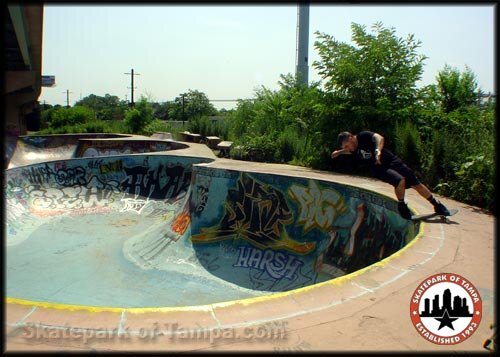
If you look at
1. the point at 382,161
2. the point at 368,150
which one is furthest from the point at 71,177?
the point at 382,161

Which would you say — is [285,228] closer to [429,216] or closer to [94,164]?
[429,216]

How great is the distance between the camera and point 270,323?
2949 millimetres

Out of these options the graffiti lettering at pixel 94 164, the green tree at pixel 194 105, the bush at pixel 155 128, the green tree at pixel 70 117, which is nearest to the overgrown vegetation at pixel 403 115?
the graffiti lettering at pixel 94 164

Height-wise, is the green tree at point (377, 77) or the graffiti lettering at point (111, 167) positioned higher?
the green tree at point (377, 77)

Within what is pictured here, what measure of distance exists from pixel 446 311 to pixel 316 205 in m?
5.74

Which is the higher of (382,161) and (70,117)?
(70,117)

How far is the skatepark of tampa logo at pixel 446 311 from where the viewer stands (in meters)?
2.80

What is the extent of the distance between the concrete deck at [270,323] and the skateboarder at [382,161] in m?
2.20

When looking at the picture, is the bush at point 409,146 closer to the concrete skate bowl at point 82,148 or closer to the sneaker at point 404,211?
the sneaker at point 404,211

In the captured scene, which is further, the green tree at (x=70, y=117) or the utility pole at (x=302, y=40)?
the green tree at (x=70, y=117)

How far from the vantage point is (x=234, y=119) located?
24.1 meters

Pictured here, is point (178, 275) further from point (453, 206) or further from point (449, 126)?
point (449, 126)

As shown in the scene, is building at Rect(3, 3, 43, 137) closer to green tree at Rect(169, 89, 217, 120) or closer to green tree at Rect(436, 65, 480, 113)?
green tree at Rect(436, 65, 480, 113)

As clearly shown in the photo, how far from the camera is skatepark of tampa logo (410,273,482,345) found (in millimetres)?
2804
